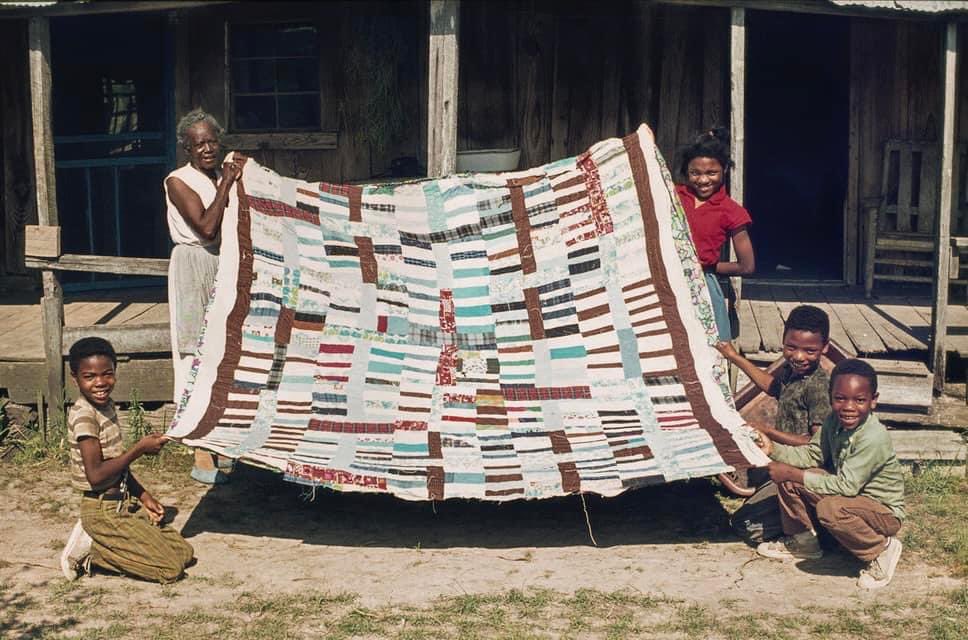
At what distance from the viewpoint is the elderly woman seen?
21.4ft

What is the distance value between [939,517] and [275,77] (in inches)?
228

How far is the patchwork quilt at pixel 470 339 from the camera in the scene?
19.1 feet

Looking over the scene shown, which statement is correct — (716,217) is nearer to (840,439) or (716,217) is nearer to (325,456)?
(840,439)

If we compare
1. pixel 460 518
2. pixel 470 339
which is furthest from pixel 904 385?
pixel 460 518

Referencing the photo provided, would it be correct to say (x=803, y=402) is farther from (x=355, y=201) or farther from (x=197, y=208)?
(x=197, y=208)

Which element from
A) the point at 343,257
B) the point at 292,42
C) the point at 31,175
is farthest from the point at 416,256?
the point at 31,175

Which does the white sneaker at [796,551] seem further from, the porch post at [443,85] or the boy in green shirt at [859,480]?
the porch post at [443,85]

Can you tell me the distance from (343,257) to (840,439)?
2763 millimetres

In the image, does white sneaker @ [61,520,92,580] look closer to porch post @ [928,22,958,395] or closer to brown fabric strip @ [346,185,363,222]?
brown fabric strip @ [346,185,363,222]

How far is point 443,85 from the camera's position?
→ 751cm

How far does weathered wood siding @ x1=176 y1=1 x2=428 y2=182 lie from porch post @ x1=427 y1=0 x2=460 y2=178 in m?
Answer: 1.91

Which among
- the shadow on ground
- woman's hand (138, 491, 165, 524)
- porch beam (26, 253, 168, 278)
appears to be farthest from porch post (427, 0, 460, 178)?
woman's hand (138, 491, 165, 524)

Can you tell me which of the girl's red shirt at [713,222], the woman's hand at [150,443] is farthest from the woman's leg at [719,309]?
the woman's hand at [150,443]

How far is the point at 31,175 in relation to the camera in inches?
376
